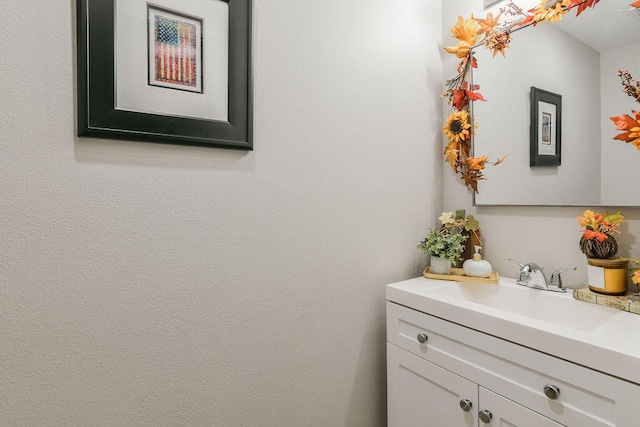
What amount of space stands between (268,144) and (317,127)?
20 cm

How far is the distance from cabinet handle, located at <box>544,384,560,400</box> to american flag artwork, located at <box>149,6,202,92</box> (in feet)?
3.87

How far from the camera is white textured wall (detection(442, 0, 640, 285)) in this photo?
3.49 feet

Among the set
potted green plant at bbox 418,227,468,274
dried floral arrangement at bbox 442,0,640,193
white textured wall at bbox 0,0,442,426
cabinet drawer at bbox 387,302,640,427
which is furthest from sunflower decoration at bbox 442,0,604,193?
cabinet drawer at bbox 387,302,640,427

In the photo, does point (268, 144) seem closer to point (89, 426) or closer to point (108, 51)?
point (108, 51)

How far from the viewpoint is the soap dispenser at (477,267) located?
1.30 meters

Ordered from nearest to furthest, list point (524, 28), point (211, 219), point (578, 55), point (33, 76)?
point (33, 76) → point (211, 219) → point (578, 55) → point (524, 28)

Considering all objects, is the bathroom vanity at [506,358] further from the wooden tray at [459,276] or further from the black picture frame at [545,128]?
the black picture frame at [545,128]

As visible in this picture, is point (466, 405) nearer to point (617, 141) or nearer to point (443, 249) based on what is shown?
point (443, 249)

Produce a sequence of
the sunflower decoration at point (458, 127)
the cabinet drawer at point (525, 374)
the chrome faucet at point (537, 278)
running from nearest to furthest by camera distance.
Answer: the cabinet drawer at point (525, 374) < the chrome faucet at point (537, 278) < the sunflower decoration at point (458, 127)

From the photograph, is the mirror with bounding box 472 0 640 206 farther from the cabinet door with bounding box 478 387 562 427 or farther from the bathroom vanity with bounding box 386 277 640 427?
the cabinet door with bounding box 478 387 562 427

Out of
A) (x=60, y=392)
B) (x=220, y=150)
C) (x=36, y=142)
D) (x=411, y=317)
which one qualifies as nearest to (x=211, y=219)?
(x=220, y=150)

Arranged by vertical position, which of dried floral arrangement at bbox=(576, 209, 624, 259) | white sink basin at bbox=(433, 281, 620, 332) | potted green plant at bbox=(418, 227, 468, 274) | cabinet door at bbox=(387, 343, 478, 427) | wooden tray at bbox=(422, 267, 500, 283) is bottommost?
cabinet door at bbox=(387, 343, 478, 427)

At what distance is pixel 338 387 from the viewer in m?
1.25

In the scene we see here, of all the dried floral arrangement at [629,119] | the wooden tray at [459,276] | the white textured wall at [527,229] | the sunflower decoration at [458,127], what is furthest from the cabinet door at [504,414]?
the sunflower decoration at [458,127]
